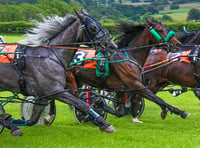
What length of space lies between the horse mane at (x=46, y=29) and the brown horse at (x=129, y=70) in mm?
1711

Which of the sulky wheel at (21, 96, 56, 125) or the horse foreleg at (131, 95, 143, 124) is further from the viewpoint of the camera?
the horse foreleg at (131, 95, 143, 124)

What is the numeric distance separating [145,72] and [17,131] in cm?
392

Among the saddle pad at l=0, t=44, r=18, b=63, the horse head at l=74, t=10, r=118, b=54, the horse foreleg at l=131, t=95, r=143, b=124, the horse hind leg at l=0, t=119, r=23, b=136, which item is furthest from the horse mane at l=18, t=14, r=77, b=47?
the horse foreleg at l=131, t=95, r=143, b=124

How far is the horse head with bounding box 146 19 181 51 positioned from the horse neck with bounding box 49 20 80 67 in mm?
2131

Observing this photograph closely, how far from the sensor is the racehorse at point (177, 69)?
27.3ft

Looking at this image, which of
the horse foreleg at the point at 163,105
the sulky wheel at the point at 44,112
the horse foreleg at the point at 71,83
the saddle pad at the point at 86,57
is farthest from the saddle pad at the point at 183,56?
the sulky wheel at the point at 44,112

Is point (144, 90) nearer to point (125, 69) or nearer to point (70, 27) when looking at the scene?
point (125, 69)

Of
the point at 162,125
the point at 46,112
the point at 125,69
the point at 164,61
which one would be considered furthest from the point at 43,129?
the point at 164,61

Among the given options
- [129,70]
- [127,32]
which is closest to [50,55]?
[129,70]

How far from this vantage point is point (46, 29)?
20.1 ft

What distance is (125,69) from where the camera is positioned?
7551mm

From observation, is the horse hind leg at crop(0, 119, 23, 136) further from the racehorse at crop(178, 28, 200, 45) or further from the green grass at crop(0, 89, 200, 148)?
the racehorse at crop(178, 28, 200, 45)

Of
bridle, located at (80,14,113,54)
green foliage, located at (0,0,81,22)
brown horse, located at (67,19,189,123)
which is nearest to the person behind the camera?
bridle, located at (80,14,113,54)

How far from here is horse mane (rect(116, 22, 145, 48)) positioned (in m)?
8.10
